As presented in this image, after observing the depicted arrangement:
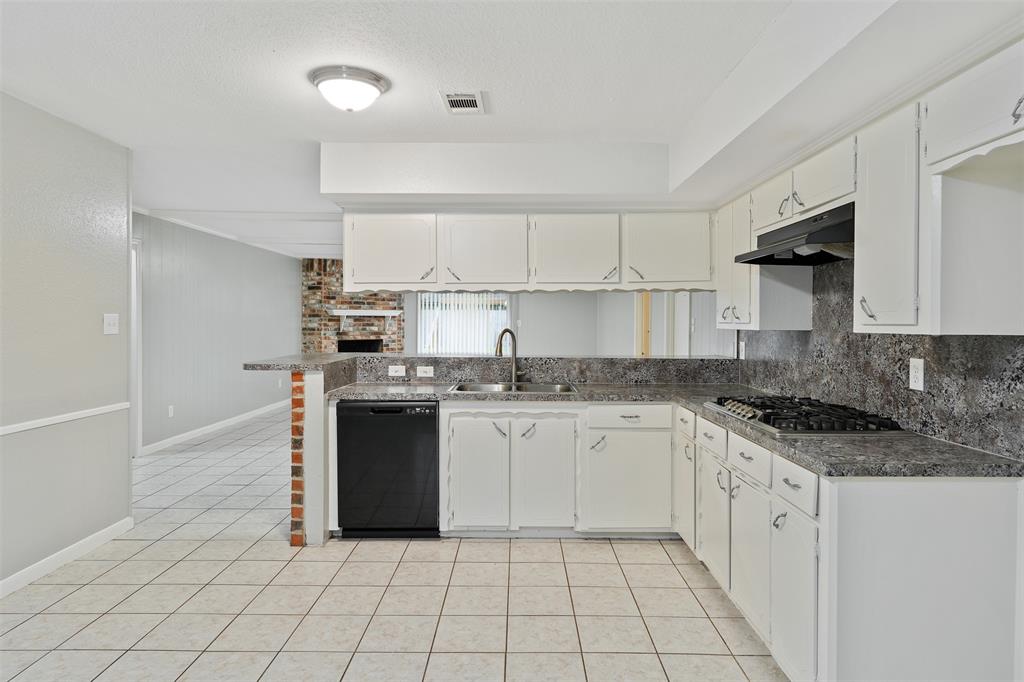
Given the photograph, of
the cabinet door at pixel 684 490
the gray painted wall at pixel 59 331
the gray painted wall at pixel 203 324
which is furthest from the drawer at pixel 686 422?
the gray painted wall at pixel 203 324

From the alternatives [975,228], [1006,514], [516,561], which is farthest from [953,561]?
[516,561]

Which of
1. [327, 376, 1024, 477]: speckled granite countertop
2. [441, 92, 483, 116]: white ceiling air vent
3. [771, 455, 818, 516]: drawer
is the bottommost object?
[771, 455, 818, 516]: drawer

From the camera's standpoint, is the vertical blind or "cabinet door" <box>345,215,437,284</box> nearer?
"cabinet door" <box>345,215,437,284</box>

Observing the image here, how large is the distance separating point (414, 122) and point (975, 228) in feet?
8.36

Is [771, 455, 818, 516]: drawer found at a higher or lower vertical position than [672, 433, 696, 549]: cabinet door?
higher

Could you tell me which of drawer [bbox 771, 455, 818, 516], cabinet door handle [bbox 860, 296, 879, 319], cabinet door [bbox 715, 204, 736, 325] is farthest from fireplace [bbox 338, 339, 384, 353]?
cabinet door handle [bbox 860, 296, 879, 319]

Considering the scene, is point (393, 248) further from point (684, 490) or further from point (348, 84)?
point (684, 490)

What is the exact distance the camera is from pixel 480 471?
333cm

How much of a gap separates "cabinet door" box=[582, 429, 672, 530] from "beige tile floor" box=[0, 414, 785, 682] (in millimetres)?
172

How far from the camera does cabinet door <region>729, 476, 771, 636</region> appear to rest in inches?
82.9

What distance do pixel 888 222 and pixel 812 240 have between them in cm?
34

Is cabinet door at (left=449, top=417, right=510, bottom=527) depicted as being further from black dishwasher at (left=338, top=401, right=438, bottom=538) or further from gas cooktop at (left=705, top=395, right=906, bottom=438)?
gas cooktop at (left=705, top=395, right=906, bottom=438)

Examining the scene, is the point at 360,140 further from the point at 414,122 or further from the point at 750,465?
the point at 750,465

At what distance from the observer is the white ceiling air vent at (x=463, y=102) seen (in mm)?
2664
